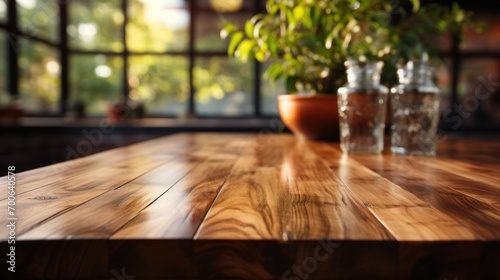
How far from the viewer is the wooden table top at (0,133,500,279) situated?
1.22ft

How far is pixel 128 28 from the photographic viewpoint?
4469 mm

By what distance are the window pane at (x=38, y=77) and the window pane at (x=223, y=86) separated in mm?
1353

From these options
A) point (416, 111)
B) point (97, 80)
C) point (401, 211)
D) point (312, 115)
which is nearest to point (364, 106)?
point (416, 111)

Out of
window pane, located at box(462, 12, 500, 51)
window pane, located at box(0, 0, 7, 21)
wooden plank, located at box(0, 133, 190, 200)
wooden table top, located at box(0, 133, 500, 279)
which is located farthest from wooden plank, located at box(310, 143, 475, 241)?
window pane, located at box(462, 12, 500, 51)

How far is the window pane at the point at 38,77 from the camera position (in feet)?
11.6

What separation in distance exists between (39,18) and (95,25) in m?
0.72

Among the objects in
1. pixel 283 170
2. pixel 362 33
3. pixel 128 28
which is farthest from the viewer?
pixel 128 28

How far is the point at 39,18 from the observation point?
3.77m

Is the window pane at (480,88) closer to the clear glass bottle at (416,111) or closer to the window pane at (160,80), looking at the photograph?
the window pane at (160,80)

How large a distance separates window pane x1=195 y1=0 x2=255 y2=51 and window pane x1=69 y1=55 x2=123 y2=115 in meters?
0.86

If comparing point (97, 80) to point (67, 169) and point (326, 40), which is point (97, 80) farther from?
point (67, 169)

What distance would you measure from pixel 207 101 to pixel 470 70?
278 centimetres
